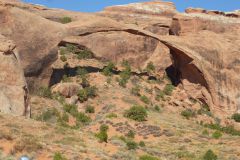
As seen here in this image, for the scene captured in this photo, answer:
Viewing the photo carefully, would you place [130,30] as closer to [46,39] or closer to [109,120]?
[46,39]

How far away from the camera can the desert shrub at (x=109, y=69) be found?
5214cm

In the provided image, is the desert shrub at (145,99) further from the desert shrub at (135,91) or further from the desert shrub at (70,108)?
the desert shrub at (70,108)

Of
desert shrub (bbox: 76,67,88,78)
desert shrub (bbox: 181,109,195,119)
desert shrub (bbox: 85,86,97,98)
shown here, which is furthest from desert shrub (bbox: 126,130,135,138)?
desert shrub (bbox: 76,67,88,78)

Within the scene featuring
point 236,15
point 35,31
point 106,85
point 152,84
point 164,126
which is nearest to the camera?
point 164,126

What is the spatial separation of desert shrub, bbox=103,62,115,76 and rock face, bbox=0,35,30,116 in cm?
1952

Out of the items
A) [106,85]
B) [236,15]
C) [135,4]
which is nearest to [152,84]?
[106,85]

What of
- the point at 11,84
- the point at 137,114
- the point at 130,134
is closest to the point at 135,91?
the point at 137,114

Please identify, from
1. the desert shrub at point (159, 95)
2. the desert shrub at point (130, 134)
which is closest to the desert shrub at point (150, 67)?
the desert shrub at point (159, 95)

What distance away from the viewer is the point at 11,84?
104 ft

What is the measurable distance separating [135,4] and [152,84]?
2678 centimetres

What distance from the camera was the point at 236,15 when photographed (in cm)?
5878

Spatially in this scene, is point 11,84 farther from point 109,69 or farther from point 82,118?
point 109,69

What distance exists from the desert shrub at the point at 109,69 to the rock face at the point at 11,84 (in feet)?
64.0

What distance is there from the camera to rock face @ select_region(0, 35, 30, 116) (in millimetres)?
30406
